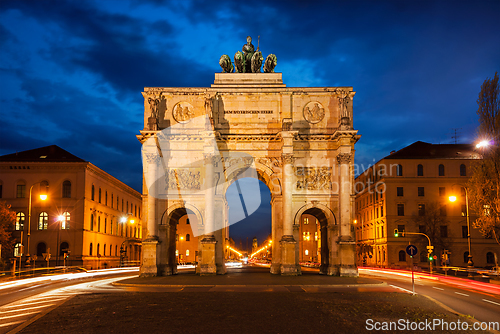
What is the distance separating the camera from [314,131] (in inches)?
1423

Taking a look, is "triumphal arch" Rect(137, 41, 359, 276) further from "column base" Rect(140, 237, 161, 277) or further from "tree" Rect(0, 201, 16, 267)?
"tree" Rect(0, 201, 16, 267)

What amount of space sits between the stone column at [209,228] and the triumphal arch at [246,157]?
8 centimetres

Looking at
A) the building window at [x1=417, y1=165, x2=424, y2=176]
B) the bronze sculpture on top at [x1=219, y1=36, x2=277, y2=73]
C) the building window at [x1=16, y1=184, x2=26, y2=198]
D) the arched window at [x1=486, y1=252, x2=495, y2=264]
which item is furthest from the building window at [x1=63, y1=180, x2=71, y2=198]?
the arched window at [x1=486, y1=252, x2=495, y2=264]

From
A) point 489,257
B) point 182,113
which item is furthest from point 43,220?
point 489,257

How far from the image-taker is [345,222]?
111ft

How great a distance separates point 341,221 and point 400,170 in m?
32.7

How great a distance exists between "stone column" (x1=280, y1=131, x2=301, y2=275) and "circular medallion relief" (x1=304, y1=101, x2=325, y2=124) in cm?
300

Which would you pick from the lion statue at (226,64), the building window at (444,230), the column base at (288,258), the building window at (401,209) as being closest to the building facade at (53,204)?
the lion statue at (226,64)

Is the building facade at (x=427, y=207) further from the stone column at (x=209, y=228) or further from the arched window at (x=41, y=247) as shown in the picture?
the arched window at (x=41, y=247)

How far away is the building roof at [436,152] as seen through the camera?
63.7 metres

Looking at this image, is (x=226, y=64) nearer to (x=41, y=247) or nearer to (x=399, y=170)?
(x=41, y=247)

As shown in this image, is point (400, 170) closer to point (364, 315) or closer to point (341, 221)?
point (341, 221)

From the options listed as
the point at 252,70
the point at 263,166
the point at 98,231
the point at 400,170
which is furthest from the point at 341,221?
the point at 98,231

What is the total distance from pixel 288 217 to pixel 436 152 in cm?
Answer: 3908
